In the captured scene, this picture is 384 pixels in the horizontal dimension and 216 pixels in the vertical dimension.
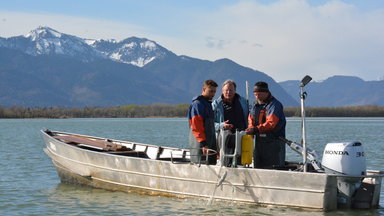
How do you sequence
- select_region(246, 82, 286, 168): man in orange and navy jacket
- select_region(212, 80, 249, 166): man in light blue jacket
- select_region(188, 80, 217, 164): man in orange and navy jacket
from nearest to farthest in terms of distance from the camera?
select_region(246, 82, 286, 168): man in orange and navy jacket → select_region(188, 80, 217, 164): man in orange and navy jacket → select_region(212, 80, 249, 166): man in light blue jacket

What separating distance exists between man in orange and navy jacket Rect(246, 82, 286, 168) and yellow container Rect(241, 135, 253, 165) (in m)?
0.20

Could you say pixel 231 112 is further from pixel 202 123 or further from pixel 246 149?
pixel 246 149

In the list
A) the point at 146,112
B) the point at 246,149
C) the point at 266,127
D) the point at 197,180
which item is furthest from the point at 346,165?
the point at 146,112

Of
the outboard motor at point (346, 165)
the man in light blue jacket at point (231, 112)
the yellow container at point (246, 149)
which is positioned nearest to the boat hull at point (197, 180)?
the yellow container at point (246, 149)

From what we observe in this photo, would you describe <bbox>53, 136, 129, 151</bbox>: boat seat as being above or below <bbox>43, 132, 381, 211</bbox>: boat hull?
above

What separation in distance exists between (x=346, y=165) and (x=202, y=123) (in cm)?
270

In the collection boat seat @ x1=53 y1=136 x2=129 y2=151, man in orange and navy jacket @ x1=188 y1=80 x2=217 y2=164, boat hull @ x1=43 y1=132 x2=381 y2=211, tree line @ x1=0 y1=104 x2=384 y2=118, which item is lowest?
boat hull @ x1=43 y1=132 x2=381 y2=211

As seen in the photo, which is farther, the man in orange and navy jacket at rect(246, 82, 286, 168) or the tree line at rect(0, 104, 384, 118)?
the tree line at rect(0, 104, 384, 118)

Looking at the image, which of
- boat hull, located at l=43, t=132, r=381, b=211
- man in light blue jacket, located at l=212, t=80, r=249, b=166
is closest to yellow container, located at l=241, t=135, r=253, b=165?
boat hull, located at l=43, t=132, r=381, b=211

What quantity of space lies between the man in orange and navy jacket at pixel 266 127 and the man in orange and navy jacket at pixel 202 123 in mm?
767

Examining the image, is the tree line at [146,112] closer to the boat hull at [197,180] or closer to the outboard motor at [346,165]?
the boat hull at [197,180]

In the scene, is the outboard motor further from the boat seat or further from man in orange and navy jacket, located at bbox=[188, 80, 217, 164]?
the boat seat

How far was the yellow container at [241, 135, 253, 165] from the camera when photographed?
11.0m

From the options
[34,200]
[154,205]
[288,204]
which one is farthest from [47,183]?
[288,204]
